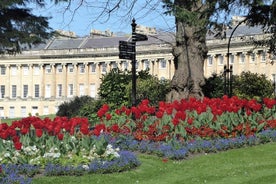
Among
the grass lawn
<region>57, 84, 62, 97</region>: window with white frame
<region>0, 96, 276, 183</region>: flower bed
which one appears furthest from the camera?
<region>57, 84, 62, 97</region>: window with white frame

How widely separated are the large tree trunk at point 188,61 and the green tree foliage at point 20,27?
5.40 meters

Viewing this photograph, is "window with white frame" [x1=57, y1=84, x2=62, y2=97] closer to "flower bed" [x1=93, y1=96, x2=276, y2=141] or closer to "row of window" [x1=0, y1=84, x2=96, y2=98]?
"row of window" [x1=0, y1=84, x2=96, y2=98]

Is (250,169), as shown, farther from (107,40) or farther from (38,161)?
(107,40)

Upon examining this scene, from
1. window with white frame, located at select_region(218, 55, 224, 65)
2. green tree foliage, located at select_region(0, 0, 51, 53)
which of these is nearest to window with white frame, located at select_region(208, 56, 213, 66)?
window with white frame, located at select_region(218, 55, 224, 65)

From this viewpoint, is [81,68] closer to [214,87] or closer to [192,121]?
[214,87]

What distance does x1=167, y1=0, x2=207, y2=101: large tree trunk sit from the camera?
19359 mm

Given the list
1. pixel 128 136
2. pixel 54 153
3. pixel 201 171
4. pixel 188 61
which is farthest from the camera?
pixel 188 61

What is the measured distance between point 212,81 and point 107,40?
74.2 m

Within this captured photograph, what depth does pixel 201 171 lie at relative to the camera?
12141mm

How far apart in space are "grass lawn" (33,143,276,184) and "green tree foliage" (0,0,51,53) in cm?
929

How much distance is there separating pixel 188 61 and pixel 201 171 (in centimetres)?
768

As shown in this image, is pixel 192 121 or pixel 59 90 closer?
pixel 192 121

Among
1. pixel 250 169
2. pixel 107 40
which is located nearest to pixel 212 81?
pixel 250 169

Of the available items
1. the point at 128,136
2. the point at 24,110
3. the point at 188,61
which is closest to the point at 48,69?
the point at 24,110
